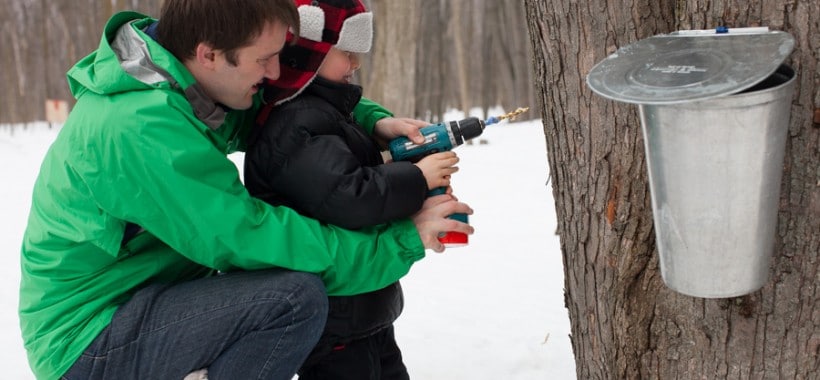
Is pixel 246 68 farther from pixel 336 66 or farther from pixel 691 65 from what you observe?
pixel 691 65

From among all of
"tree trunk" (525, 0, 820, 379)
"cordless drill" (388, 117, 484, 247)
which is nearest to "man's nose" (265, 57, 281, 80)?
"cordless drill" (388, 117, 484, 247)

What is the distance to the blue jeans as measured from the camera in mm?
2014

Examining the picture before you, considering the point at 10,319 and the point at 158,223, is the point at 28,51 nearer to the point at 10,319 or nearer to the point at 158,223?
the point at 10,319

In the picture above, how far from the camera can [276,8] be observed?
203 cm

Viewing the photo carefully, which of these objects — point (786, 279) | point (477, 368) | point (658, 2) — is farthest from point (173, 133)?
point (477, 368)

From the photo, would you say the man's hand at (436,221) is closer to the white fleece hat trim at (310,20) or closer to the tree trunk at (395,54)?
the white fleece hat trim at (310,20)

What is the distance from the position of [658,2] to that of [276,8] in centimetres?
92

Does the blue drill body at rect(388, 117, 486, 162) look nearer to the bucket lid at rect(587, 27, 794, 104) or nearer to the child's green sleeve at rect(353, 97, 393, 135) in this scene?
the child's green sleeve at rect(353, 97, 393, 135)

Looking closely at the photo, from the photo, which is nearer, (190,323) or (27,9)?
(190,323)

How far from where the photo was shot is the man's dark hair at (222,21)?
6.61 ft

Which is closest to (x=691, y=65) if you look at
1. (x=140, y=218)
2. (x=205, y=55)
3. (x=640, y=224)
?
(x=640, y=224)

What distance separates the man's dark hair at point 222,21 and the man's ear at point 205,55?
1 centimetres

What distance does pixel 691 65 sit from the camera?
1534 mm

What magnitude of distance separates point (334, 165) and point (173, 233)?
1.37ft
